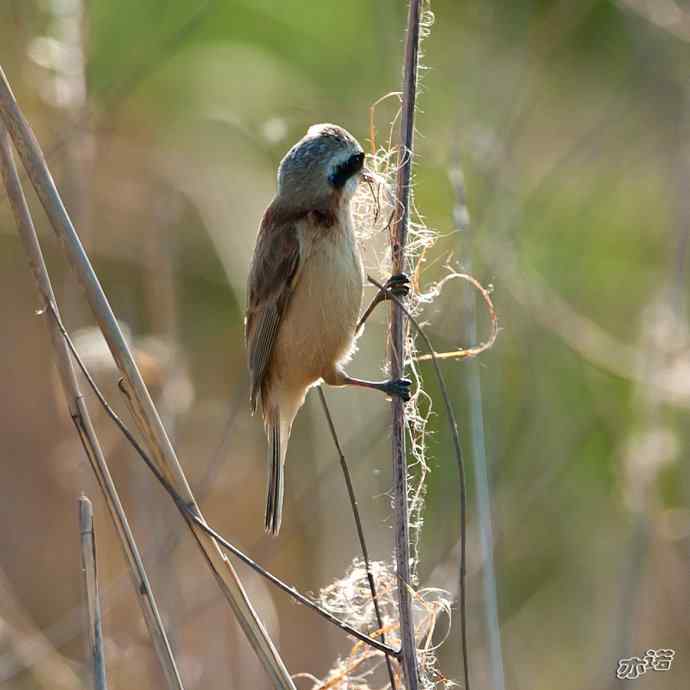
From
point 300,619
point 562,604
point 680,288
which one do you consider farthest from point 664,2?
point 300,619

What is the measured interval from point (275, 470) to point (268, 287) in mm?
520

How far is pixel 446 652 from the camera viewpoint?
3746 mm

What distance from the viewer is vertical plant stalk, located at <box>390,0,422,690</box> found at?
1.82 m

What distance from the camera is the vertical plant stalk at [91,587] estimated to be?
6.12 ft

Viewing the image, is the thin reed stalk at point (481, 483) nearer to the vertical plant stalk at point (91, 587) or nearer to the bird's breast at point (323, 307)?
the bird's breast at point (323, 307)

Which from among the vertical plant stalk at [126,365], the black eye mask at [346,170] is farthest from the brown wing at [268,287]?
the vertical plant stalk at [126,365]

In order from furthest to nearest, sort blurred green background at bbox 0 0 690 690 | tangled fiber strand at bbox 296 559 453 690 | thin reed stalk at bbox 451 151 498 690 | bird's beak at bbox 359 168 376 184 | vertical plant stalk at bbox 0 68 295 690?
blurred green background at bbox 0 0 690 690 < bird's beak at bbox 359 168 376 184 < thin reed stalk at bbox 451 151 498 690 < tangled fiber strand at bbox 296 559 453 690 < vertical plant stalk at bbox 0 68 295 690

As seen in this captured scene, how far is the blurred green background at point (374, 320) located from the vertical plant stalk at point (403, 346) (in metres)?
0.35

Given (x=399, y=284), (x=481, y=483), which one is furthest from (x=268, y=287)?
(x=481, y=483)

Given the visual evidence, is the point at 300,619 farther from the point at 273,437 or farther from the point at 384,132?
the point at 384,132

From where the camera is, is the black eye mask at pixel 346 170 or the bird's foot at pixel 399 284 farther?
the black eye mask at pixel 346 170

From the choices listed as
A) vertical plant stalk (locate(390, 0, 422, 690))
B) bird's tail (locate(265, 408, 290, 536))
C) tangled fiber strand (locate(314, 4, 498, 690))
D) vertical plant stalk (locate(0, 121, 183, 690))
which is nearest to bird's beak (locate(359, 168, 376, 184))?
tangled fiber strand (locate(314, 4, 498, 690))

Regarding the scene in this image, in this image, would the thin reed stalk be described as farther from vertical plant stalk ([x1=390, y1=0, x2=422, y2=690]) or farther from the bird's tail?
the bird's tail

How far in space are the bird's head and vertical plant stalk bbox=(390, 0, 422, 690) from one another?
0.39 meters
